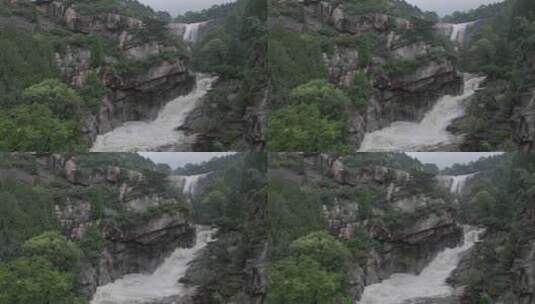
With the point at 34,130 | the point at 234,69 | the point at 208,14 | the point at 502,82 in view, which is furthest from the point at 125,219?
the point at 502,82

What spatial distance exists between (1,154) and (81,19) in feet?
3.12

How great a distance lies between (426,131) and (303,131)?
2.41 ft

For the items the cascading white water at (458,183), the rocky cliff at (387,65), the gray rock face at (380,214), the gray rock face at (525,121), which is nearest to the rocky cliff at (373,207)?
the gray rock face at (380,214)

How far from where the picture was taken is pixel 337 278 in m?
5.20

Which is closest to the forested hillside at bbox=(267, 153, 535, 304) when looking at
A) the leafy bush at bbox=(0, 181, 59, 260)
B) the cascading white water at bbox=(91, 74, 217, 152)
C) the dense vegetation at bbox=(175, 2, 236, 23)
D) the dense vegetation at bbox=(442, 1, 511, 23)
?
the cascading white water at bbox=(91, 74, 217, 152)

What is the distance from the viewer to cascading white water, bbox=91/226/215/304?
17.1ft

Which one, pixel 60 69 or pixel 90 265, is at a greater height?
pixel 60 69

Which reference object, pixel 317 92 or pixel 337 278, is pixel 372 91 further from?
pixel 337 278

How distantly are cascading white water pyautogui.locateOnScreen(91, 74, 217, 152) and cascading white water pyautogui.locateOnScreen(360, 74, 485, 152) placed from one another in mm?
1071

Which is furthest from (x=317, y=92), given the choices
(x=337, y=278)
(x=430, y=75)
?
(x=337, y=278)

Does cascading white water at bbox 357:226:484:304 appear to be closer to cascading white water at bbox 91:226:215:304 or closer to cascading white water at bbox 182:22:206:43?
cascading white water at bbox 91:226:215:304

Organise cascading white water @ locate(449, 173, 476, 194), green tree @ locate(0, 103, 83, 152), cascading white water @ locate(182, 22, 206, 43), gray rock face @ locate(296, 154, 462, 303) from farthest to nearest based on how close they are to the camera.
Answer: cascading white water @ locate(182, 22, 206, 43), gray rock face @ locate(296, 154, 462, 303), cascading white water @ locate(449, 173, 476, 194), green tree @ locate(0, 103, 83, 152)

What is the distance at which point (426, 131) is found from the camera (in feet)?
17.0

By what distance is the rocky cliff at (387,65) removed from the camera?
17.0 feet
